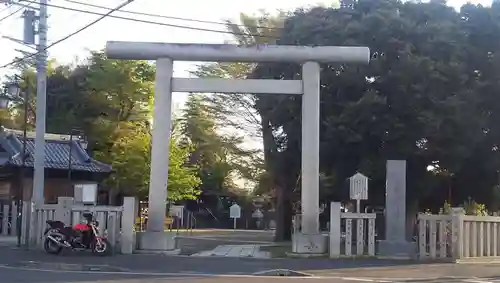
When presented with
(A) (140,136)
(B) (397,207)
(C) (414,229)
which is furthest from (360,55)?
(A) (140,136)

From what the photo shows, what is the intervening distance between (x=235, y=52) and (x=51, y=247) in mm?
8141

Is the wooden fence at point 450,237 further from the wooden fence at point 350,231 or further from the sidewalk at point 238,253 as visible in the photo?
the sidewalk at point 238,253

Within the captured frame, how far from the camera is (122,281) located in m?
14.9

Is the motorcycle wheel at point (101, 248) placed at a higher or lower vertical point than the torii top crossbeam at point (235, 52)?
lower

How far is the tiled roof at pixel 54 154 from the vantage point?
1385 inches

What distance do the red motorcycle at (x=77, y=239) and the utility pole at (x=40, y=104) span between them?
2.35 meters

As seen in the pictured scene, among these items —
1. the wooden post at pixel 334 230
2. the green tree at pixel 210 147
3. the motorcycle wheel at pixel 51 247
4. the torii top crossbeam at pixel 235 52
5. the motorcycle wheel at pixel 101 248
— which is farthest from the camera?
the green tree at pixel 210 147

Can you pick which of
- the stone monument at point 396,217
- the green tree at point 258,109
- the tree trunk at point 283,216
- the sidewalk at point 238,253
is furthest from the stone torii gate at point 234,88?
the tree trunk at point 283,216

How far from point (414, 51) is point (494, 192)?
696cm

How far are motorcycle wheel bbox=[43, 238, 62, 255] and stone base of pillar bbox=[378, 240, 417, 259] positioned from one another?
9.71 meters

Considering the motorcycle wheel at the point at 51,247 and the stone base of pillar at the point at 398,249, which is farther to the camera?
the stone base of pillar at the point at 398,249

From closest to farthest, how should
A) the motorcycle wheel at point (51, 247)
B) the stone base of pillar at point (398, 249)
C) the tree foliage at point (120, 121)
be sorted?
the motorcycle wheel at point (51, 247) < the stone base of pillar at point (398, 249) < the tree foliage at point (120, 121)

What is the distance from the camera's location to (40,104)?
968 inches

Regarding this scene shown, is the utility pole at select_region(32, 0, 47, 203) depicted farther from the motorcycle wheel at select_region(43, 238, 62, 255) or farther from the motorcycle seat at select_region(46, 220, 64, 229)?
the motorcycle wheel at select_region(43, 238, 62, 255)
